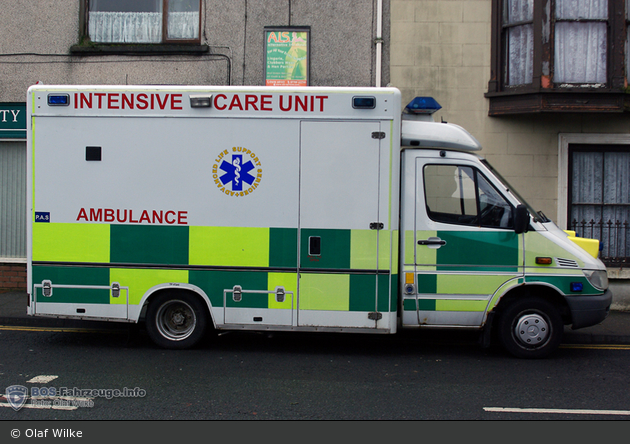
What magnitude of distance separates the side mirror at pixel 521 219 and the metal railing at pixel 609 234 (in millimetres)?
4347

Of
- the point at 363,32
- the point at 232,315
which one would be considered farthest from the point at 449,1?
the point at 232,315

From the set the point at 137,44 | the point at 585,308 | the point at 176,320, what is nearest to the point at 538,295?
the point at 585,308

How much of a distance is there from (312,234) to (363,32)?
17.5ft

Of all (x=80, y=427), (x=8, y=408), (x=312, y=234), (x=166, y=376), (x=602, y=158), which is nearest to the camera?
(x=80, y=427)

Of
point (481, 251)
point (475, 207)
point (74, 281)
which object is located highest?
point (475, 207)

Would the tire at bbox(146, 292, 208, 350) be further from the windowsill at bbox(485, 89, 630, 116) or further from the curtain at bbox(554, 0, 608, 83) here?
the curtain at bbox(554, 0, 608, 83)

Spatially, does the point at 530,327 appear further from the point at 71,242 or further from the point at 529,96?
the point at 71,242

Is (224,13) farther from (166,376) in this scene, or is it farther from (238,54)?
(166,376)

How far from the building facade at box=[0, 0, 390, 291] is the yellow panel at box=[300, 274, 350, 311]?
4.98 metres

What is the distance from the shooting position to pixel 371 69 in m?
9.93

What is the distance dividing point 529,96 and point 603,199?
227 centimetres

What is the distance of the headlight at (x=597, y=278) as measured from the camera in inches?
237

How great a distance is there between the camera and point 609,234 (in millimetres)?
9664

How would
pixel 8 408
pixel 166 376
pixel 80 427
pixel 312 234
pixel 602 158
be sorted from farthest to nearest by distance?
1. pixel 602 158
2. pixel 312 234
3. pixel 166 376
4. pixel 8 408
5. pixel 80 427
